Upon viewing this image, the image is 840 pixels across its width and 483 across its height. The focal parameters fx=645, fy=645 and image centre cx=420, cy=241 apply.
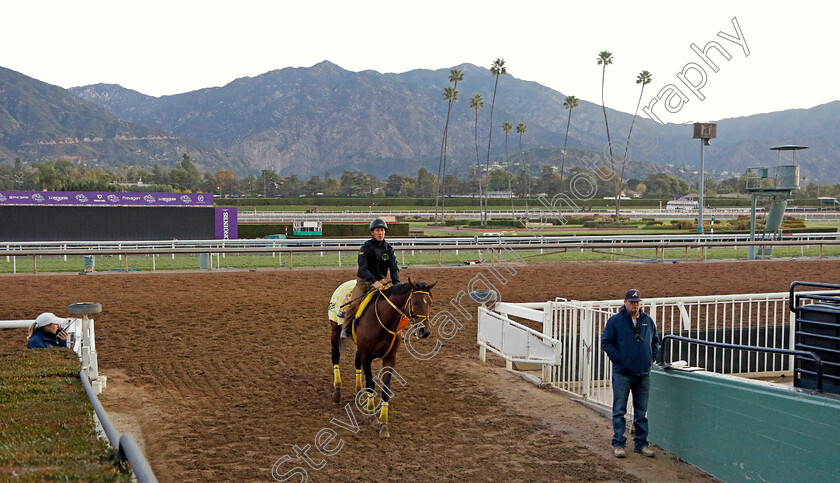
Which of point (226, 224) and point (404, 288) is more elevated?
point (404, 288)

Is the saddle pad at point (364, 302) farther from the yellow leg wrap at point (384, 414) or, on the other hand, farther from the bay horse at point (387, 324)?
the yellow leg wrap at point (384, 414)

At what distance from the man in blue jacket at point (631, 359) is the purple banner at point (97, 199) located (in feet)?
97.0

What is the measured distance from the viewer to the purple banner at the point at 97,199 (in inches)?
1243

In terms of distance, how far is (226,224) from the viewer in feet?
108

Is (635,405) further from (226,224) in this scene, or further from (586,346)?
(226,224)

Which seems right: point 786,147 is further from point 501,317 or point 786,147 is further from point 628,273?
point 501,317

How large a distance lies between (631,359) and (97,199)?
32300 millimetres

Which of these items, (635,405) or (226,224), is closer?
(635,405)

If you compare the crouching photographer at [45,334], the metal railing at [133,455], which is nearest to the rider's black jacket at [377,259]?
the crouching photographer at [45,334]

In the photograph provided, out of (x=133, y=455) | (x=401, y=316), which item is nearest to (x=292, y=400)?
(x=401, y=316)

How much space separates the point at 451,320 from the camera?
13672 millimetres

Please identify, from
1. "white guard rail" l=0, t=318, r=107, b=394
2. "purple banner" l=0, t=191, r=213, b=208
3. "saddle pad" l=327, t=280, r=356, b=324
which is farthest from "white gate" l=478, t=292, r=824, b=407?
"purple banner" l=0, t=191, r=213, b=208

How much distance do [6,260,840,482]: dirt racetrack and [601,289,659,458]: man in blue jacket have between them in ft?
0.97

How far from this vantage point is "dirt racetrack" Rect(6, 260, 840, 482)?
20.6 ft
